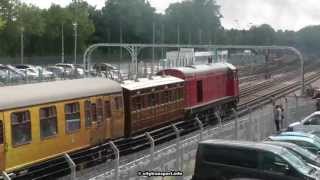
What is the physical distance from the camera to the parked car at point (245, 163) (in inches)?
518

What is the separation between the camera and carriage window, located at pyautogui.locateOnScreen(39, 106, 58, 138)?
661 inches

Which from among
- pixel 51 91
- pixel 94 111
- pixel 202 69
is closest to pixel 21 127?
pixel 51 91

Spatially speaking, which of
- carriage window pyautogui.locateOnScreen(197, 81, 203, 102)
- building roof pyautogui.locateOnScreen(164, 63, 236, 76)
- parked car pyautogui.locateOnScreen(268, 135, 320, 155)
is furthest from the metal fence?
carriage window pyautogui.locateOnScreen(197, 81, 203, 102)

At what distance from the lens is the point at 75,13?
99.9m

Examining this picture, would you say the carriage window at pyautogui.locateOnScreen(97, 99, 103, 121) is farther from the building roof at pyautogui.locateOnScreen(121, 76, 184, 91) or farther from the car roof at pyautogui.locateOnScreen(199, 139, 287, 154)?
the car roof at pyautogui.locateOnScreen(199, 139, 287, 154)

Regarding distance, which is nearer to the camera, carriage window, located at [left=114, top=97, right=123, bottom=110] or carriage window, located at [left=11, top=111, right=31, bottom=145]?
carriage window, located at [left=11, top=111, right=31, bottom=145]

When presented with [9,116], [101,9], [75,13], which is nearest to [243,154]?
[9,116]

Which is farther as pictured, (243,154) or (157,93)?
(157,93)

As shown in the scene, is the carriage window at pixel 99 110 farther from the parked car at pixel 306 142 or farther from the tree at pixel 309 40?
the tree at pixel 309 40

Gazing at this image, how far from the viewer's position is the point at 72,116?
18.5 metres

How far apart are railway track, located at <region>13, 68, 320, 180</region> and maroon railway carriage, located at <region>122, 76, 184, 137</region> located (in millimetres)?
804

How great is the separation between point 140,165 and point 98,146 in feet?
22.2

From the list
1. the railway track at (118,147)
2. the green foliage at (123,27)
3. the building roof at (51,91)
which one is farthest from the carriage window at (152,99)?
the green foliage at (123,27)

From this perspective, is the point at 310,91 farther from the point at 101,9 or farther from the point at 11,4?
the point at 101,9
